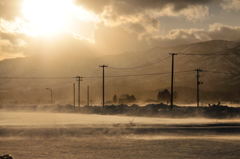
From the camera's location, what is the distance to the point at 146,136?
31.0m

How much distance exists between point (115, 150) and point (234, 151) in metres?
7.02

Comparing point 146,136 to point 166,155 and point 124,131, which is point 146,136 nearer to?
point 124,131

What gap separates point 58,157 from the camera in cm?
2069

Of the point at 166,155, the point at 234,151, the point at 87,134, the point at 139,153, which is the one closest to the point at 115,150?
the point at 139,153

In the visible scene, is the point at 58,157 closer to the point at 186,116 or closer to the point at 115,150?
the point at 115,150

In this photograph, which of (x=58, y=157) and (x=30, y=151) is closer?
(x=58, y=157)

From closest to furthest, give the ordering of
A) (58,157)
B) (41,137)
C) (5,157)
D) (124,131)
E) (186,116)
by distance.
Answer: (5,157)
(58,157)
(41,137)
(124,131)
(186,116)

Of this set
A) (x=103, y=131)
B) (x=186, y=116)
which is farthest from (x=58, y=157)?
(x=186, y=116)

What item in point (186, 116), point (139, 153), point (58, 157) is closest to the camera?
point (58, 157)

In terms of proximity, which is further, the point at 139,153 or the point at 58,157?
the point at 139,153

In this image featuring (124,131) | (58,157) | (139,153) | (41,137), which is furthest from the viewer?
(124,131)

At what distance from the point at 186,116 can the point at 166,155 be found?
4089cm

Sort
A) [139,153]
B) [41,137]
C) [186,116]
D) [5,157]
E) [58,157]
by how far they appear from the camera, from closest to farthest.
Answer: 1. [5,157]
2. [58,157]
3. [139,153]
4. [41,137]
5. [186,116]

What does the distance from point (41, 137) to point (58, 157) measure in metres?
10.6
